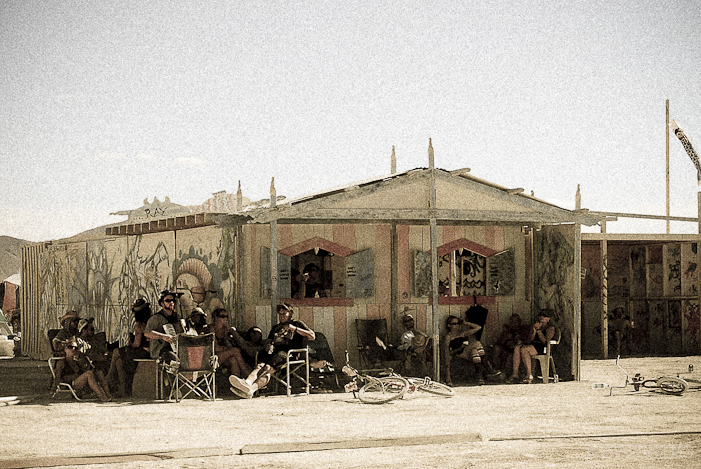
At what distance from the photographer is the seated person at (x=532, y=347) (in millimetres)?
13234

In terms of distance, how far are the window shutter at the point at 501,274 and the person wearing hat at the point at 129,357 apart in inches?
211

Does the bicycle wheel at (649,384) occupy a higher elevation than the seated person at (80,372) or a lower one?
lower

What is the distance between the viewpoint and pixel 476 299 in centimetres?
1419

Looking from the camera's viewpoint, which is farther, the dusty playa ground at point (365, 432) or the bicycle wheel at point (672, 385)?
the bicycle wheel at point (672, 385)

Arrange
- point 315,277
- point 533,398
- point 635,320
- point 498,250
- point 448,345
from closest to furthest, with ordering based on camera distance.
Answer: point 533,398 < point 448,345 < point 498,250 < point 315,277 < point 635,320

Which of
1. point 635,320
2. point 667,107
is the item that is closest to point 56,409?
point 635,320

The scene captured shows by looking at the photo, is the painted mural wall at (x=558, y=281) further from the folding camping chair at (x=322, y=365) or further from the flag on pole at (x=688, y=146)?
the flag on pole at (x=688, y=146)

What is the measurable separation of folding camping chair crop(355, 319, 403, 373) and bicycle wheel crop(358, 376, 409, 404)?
1.02 m

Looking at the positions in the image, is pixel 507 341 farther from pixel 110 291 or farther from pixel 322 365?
pixel 110 291

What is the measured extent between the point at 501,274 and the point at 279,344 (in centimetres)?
415

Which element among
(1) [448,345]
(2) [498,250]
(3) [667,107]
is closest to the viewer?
(1) [448,345]

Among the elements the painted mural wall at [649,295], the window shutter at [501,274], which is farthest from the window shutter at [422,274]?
the painted mural wall at [649,295]

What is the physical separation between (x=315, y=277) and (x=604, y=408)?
6608 millimetres

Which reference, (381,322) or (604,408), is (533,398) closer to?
(604,408)
